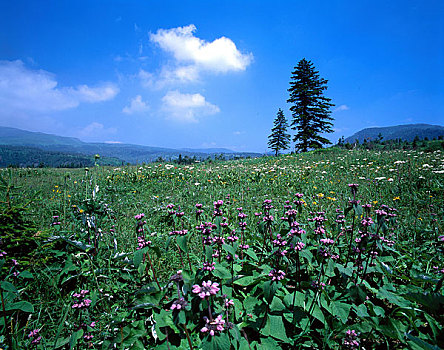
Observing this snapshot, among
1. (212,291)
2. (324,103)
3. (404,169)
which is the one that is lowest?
(212,291)

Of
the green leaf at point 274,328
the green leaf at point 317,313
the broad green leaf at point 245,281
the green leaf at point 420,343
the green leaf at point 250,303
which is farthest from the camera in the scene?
the broad green leaf at point 245,281

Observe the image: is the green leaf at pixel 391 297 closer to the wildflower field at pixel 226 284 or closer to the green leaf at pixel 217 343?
the wildflower field at pixel 226 284

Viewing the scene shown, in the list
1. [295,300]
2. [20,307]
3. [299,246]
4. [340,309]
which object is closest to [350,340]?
[340,309]

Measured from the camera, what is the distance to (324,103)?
99.7 feet

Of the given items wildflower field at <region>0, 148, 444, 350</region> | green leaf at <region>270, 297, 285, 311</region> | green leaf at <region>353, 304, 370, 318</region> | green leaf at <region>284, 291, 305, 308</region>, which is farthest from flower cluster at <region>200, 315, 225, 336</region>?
green leaf at <region>353, 304, 370, 318</region>

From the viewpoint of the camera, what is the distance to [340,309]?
1672 millimetres

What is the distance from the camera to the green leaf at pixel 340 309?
162cm

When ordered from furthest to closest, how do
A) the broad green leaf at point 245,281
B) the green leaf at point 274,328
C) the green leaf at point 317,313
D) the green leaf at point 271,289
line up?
the broad green leaf at point 245,281 < the green leaf at point 317,313 < the green leaf at point 274,328 < the green leaf at point 271,289

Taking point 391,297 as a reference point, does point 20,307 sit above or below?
below

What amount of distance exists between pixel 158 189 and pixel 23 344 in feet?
18.7

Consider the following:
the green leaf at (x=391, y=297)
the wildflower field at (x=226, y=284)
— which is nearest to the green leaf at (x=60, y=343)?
the wildflower field at (x=226, y=284)

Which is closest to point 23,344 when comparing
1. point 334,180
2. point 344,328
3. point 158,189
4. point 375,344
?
point 344,328

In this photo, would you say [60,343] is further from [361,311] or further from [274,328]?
[361,311]

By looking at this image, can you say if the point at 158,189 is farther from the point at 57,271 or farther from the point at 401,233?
the point at 401,233
